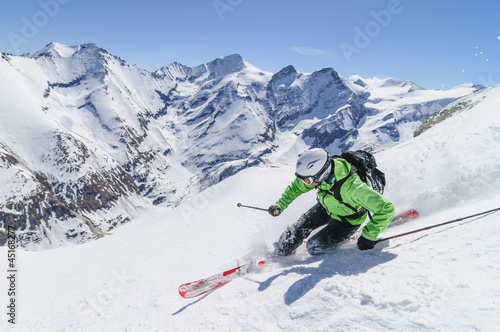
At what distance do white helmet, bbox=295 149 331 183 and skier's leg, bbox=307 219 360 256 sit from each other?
154 centimetres

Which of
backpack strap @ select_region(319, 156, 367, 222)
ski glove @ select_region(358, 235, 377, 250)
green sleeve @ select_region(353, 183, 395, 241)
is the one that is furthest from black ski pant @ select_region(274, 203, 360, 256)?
green sleeve @ select_region(353, 183, 395, 241)

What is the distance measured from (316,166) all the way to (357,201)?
120cm

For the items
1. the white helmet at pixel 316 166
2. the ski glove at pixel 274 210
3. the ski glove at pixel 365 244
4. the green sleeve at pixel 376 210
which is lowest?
the ski glove at pixel 365 244

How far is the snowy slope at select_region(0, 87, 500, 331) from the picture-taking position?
392 cm

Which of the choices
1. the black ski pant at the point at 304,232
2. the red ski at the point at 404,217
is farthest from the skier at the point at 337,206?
the red ski at the point at 404,217

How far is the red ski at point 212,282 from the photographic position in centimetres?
662

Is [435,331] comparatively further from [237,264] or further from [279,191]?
[279,191]

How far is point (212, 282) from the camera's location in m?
7.02

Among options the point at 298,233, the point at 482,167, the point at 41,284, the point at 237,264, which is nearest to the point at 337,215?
the point at 298,233

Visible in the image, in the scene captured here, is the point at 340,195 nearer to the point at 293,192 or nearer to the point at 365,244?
the point at 365,244

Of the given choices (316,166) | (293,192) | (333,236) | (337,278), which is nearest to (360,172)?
(316,166)

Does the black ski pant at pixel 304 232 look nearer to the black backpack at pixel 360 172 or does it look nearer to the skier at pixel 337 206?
the skier at pixel 337 206

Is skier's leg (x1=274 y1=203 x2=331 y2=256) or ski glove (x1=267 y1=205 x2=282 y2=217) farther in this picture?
ski glove (x1=267 y1=205 x2=282 y2=217)

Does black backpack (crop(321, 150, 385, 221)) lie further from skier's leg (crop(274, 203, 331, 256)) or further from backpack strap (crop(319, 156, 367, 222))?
skier's leg (crop(274, 203, 331, 256))
